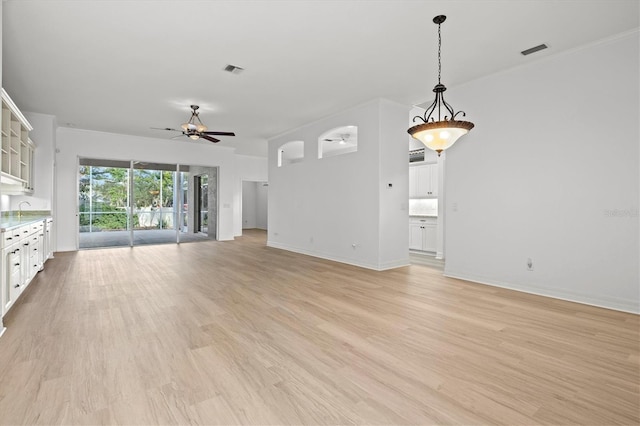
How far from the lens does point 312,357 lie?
8.00ft

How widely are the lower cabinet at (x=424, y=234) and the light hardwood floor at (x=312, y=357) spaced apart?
11.7ft

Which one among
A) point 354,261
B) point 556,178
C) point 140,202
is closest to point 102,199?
point 140,202

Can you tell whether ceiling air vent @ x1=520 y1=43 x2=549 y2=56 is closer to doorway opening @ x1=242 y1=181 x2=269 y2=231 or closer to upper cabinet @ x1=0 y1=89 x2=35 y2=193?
upper cabinet @ x1=0 y1=89 x2=35 y2=193

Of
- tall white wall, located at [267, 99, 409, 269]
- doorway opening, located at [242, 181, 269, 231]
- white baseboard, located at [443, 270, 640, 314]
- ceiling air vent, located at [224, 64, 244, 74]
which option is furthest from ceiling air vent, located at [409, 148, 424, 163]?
doorway opening, located at [242, 181, 269, 231]

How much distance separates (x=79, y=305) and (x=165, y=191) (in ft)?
22.5

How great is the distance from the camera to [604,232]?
3.76 metres

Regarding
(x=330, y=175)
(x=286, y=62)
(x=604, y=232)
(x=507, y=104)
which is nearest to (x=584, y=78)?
(x=507, y=104)

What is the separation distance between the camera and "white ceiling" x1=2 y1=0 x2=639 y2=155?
10.6 feet

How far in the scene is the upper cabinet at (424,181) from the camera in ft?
26.8

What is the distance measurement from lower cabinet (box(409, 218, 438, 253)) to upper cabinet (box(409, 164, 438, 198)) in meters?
0.71

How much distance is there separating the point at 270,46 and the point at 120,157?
687cm

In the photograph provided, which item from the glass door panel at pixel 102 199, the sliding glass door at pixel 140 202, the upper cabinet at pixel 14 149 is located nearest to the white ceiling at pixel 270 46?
the upper cabinet at pixel 14 149

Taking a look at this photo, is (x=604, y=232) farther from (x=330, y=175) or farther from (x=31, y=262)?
(x=31, y=262)

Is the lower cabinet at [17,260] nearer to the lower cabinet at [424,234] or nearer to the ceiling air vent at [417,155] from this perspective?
the lower cabinet at [424,234]
